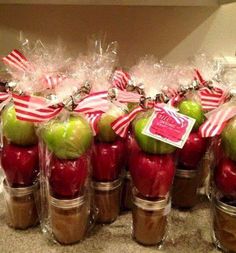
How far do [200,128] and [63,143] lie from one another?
0.82ft

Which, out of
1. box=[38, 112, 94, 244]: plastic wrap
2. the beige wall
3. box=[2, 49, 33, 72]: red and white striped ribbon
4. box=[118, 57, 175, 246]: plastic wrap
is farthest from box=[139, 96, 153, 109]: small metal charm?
the beige wall

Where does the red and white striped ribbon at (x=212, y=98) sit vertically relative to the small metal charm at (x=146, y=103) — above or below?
below

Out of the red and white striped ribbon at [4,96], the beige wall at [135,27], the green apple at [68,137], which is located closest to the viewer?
the green apple at [68,137]

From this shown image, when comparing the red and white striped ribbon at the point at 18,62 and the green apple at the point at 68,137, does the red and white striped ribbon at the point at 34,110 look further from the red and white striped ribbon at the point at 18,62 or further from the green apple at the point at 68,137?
the red and white striped ribbon at the point at 18,62

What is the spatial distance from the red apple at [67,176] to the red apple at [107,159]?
0.05m

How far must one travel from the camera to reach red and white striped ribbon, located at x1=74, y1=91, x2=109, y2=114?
60 cm

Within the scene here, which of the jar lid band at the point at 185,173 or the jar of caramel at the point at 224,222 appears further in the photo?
the jar lid band at the point at 185,173

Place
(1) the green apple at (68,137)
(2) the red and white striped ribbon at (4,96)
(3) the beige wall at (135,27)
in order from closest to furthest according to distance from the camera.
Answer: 1. (1) the green apple at (68,137)
2. (2) the red and white striped ribbon at (4,96)
3. (3) the beige wall at (135,27)

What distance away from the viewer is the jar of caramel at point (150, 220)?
60cm

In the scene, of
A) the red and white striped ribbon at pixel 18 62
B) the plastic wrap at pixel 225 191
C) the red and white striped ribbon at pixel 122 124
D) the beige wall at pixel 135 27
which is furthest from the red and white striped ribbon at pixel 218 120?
the beige wall at pixel 135 27

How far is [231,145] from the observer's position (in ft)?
1.87

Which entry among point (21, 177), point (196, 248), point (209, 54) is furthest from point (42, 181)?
point (209, 54)

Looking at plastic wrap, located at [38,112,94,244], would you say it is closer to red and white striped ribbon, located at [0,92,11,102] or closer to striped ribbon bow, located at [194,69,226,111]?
red and white striped ribbon, located at [0,92,11,102]

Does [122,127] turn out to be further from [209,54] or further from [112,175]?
[209,54]
